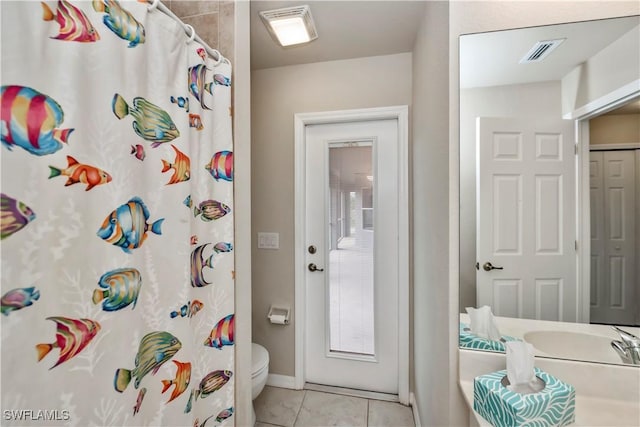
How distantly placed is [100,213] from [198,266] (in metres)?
0.40

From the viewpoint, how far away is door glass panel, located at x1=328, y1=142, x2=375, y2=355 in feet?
6.66

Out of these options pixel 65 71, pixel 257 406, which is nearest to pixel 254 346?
pixel 257 406

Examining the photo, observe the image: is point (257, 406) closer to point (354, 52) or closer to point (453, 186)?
point (453, 186)

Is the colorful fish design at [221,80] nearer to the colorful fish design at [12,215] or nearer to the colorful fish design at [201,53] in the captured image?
the colorful fish design at [201,53]

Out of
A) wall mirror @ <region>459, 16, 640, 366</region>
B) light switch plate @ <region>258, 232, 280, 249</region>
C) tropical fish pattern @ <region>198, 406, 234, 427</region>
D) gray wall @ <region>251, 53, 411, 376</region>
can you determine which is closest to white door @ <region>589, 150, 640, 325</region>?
wall mirror @ <region>459, 16, 640, 366</region>

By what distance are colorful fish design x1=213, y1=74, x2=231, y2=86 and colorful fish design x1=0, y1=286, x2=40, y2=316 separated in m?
0.83

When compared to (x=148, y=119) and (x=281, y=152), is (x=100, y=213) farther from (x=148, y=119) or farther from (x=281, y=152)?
(x=281, y=152)

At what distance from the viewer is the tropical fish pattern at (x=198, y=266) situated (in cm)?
94

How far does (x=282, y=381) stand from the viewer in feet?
6.80

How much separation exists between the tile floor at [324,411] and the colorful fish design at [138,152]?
1.78 metres

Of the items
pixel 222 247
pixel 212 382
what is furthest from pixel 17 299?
pixel 212 382

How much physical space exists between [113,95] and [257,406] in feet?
6.63

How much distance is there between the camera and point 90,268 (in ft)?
1.92

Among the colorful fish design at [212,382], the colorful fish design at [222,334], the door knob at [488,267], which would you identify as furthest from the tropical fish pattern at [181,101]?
the door knob at [488,267]
